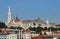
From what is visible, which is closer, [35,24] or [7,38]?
[7,38]

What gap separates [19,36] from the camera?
55531mm

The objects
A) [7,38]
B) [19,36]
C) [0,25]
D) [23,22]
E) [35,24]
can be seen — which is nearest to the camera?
[7,38]

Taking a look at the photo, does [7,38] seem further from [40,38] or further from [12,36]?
[40,38]

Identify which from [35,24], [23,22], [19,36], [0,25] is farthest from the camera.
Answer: [23,22]

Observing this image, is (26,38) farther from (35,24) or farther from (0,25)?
(35,24)

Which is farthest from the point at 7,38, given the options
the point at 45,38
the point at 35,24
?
the point at 35,24

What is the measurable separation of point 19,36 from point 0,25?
31643mm

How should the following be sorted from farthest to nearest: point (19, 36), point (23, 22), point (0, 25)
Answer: point (23, 22)
point (0, 25)
point (19, 36)

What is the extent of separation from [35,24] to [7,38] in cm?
5413

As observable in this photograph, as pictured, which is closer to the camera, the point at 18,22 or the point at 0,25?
the point at 0,25

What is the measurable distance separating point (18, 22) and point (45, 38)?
53.4 metres

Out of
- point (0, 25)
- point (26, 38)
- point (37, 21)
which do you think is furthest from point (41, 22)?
point (26, 38)

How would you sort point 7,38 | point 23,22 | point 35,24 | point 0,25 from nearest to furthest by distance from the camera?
point 7,38 → point 0,25 → point 35,24 → point 23,22

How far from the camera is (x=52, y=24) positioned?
11169 centimetres
